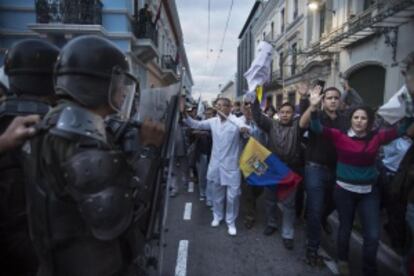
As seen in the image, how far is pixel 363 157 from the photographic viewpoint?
280cm

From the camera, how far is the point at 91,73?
1.26 meters

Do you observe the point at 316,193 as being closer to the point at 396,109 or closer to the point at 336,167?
the point at 336,167

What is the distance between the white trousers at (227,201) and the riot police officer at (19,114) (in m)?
2.87

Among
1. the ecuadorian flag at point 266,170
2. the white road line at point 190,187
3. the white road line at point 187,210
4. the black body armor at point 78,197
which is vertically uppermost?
the black body armor at point 78,197

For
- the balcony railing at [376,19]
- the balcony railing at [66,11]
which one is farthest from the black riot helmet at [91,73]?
the balcony railing at [66,11]

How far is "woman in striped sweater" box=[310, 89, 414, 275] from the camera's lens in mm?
2766

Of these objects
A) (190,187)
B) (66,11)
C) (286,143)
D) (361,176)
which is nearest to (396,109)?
(361,176)

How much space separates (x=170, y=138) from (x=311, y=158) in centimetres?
206

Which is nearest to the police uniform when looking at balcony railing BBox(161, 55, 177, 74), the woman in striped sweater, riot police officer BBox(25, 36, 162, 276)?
riot police officer BBox(25, 36, 162, 276)

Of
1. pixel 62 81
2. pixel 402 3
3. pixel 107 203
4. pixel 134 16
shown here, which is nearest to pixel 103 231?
pixel 107 203

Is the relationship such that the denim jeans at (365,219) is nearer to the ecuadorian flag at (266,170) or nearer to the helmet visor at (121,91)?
the ecuadorian flag at (266,170)

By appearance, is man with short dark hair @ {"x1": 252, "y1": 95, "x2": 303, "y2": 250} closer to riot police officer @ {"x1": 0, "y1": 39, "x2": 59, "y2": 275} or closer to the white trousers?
the white trousers

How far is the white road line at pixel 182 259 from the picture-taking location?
3250 mm

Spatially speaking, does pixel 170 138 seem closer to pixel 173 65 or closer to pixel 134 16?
pixel 134 16
